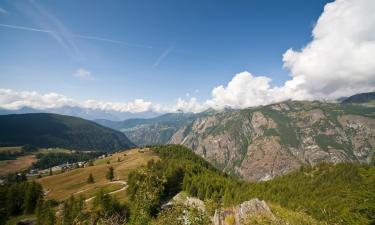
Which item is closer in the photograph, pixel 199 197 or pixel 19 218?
pixel 19 218

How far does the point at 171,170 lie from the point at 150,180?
118 m

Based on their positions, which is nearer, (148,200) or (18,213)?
(148,200)

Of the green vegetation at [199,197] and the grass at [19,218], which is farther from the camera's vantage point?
the grass at [19,218]

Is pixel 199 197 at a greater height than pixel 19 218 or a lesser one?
lesser

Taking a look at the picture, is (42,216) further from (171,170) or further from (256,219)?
(256,219)

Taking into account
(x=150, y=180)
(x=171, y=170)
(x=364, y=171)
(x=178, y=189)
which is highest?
(x=150, y=180)

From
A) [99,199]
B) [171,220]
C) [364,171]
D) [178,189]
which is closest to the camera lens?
[171,220]

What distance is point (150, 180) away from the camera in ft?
82.5

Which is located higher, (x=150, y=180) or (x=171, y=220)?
(x=150, y=180)

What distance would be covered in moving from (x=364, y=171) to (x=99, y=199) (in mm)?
84403

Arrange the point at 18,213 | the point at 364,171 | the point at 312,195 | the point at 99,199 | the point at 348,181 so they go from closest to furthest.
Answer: the point at 364,171
the point at 99,199
the point at 18,213
the point at 312,195
the point at 348,181

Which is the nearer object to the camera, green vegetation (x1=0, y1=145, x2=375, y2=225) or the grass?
green vegetation (x1=0, y1=145, x2=375, y2=225)

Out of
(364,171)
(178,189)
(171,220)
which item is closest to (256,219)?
(171,220)

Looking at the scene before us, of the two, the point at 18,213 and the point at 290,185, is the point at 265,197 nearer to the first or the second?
the point at 290,185
